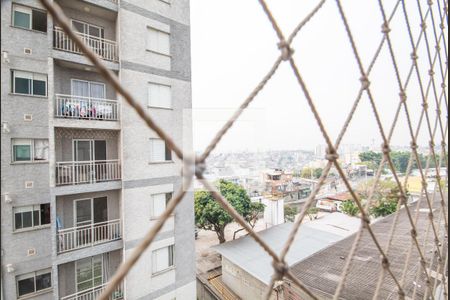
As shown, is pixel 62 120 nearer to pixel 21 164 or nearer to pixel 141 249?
pixel 21 164

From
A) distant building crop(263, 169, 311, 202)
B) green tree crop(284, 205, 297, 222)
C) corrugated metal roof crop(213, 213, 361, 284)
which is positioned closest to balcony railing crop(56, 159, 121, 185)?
corrugated metal roof crop(213, 213, 361, 284)

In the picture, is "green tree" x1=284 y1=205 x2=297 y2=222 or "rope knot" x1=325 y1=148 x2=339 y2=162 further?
"green tree" x1=284 y1=205 x2=297 y2=222

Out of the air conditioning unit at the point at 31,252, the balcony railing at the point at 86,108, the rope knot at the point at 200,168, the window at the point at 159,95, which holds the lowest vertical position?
the air conditioning unit at the point at 31,252

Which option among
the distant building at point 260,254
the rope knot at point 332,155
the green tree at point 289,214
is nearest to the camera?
the rope knot at point 332,155

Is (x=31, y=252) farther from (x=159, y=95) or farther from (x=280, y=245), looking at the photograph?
(x=280, y=245)

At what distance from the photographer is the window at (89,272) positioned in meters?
3.24

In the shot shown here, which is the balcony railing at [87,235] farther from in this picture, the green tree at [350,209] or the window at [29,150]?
the green tree at [350,209]

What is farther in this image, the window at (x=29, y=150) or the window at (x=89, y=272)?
the window at (x=89, y=272)

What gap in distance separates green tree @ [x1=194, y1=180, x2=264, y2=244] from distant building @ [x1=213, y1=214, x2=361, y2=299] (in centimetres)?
87

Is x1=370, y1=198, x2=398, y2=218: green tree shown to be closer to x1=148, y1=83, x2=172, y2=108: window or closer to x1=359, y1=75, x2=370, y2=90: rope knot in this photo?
x1=148, y1=83, x2=172, y2=108: window

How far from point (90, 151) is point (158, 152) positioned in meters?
0.90

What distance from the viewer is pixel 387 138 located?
74 centimetres

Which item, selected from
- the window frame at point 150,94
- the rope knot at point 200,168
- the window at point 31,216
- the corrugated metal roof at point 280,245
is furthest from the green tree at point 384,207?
the rope knot at point 200,168

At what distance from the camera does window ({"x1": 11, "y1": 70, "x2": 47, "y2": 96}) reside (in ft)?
9.52
